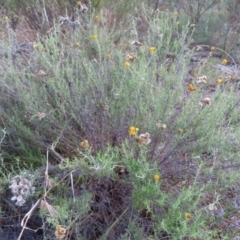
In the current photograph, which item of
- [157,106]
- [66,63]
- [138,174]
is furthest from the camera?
[66,63]

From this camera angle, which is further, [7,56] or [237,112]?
[7,56]

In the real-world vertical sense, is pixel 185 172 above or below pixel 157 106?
below

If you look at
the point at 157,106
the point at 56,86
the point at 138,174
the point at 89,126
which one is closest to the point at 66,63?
the point at 56,86

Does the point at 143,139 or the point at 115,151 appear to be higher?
the point at 143,139

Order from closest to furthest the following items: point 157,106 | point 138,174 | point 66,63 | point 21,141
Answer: point 138,174 < point 157,106 < point 21,141 < point 66,63

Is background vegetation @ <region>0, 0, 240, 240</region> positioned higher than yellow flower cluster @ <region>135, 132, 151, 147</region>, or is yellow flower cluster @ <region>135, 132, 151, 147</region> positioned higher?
yellow flower cluster @ <region>135, 132, 151, 147</region>

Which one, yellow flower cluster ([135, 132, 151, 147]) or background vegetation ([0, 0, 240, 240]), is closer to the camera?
yellow flower cluster ([135, 132, 151, 147])

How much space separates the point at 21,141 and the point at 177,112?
2.85 feet

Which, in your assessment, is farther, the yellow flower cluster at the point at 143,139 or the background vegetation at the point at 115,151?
the background vegetation at the point at 115,151

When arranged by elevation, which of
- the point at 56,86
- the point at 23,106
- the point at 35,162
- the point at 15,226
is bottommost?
the point at 15,226

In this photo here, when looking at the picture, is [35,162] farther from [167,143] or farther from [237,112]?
[237,112]

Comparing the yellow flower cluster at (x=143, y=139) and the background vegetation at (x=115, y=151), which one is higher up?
the yellow flower cluster at (x=143, y=139)

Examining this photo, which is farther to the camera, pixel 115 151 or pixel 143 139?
pixel 115 151

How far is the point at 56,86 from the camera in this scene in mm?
2553
